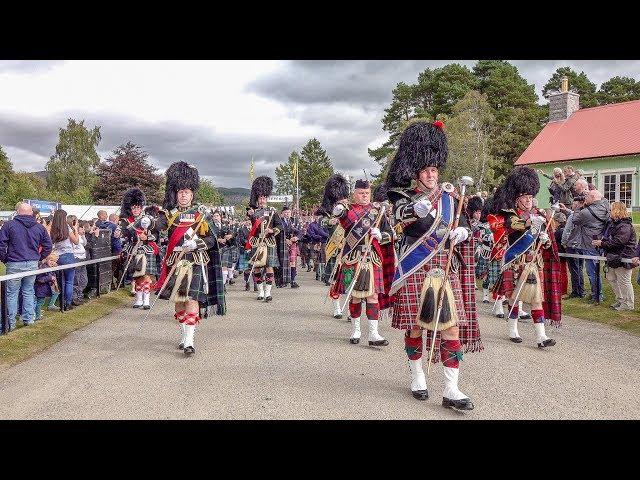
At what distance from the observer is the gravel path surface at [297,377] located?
4586 millimetres

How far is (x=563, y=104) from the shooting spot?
108 feet

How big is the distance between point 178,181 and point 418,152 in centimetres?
347

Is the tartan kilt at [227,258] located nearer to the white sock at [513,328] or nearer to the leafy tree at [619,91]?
the white sock at [513,328]

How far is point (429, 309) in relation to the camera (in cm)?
478

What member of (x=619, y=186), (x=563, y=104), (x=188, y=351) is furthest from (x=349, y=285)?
(x=563, y=104)

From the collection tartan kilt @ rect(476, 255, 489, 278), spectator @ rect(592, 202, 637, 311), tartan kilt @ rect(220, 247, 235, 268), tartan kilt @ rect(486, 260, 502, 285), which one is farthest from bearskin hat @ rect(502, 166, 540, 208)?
tartan kilt @ rect(220, 247, 235, 268)

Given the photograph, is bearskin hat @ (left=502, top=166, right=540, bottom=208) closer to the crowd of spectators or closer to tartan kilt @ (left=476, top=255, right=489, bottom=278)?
Answer: tartan kilt @ (left=476, top=255, right=489, bottom=278)

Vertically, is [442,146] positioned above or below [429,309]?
above

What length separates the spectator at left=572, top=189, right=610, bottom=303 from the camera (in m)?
10.1

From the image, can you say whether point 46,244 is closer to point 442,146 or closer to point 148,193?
point 442,146

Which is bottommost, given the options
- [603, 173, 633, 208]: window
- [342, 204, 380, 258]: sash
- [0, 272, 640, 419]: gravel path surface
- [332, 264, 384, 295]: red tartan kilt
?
[0, 272, 640, 419]: gravel path surface

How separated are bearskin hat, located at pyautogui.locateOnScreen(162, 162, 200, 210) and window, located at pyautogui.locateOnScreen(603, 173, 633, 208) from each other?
25.3 metres

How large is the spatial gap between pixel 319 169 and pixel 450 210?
78777mm
